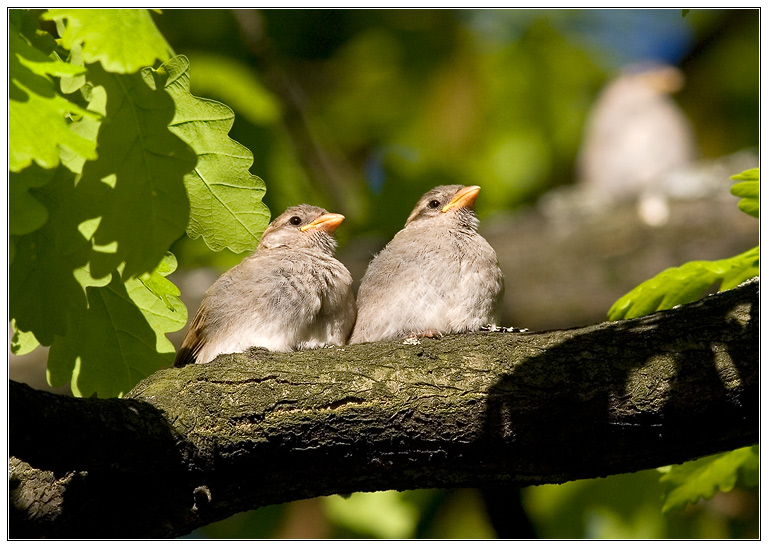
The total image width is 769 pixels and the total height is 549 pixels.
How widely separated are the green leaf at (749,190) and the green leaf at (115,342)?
9.31ft

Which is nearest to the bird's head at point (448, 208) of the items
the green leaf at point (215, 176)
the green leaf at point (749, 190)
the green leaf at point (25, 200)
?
the green leaf at point (749, 190)

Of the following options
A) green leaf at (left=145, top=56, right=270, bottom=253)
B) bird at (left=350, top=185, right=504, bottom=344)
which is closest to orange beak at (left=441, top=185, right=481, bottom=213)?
bird at (left=350, top=185, right=504, bottom=344)

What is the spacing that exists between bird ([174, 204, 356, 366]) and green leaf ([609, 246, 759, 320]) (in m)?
1.81

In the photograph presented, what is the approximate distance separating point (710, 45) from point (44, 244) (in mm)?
10566

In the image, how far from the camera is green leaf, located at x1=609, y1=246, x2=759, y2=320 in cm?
484

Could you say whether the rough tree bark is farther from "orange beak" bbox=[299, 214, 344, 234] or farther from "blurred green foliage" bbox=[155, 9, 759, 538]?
"blurred green foliage" bbox=[155, 9, 759, 538]

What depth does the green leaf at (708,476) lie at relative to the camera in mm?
5270

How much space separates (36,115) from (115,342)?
149cm

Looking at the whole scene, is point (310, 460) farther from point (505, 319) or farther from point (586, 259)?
point (586, 259)

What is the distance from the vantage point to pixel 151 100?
A: 3.46 meters

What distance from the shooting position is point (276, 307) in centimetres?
559

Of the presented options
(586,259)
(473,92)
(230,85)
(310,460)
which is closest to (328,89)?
(473,92)

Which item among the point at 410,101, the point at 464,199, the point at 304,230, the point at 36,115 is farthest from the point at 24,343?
the point at 410,101

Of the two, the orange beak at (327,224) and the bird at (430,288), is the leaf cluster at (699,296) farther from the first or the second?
the orange beak at (327,224)
